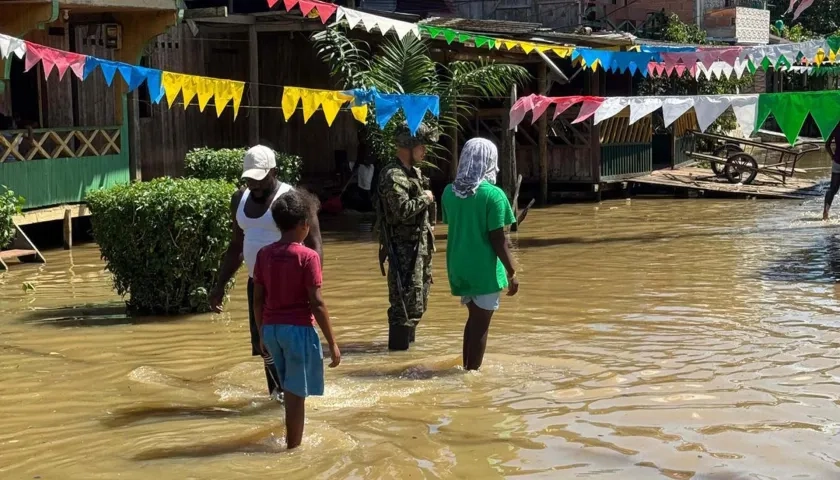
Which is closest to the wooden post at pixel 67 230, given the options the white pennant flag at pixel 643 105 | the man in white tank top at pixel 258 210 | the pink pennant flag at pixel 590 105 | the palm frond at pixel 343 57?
the palm frond at pixel 343 57

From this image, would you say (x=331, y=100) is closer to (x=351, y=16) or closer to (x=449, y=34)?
(x=351, y=16)

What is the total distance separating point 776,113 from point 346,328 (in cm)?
621

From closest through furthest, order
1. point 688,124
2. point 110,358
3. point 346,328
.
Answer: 1. point 110,358
2. point 346,328
3. point 688,124

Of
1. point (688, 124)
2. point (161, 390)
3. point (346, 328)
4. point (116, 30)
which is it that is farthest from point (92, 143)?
point (688, 124)

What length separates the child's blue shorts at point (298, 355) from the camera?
543 centimetres

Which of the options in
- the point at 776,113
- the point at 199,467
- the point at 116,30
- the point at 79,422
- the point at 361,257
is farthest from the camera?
the point at 116,30

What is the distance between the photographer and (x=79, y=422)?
628 centimetres

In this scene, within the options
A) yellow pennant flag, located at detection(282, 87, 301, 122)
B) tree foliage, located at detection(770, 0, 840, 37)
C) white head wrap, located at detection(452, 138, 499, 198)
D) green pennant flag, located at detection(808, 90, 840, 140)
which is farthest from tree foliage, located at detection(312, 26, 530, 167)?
tree foliage, located at detection(770, 0, 840, 37)

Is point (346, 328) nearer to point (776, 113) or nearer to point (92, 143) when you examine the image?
point (776, 113)

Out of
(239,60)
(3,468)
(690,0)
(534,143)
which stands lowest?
(3,468)

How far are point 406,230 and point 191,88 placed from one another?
429 centimetres

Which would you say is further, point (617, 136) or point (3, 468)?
point (617, 136)

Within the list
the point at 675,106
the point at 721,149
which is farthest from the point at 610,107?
the point at 721,149

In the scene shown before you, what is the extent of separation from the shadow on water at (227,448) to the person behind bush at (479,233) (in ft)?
5.61
